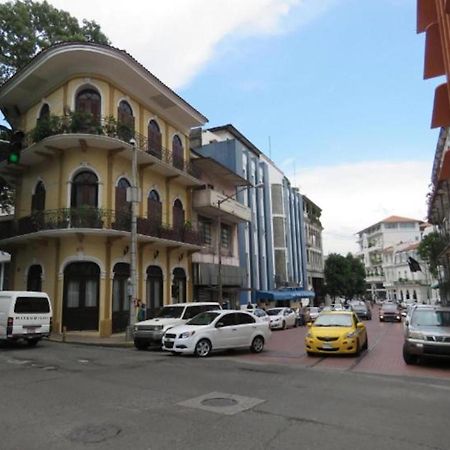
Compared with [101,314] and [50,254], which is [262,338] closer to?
[101,314]

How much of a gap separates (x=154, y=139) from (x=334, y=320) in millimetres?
16120

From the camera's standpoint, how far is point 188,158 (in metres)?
31.7

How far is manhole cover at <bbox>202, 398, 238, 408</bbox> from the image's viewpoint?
26.6ft

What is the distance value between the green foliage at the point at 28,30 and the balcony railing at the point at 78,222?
962 centimetres

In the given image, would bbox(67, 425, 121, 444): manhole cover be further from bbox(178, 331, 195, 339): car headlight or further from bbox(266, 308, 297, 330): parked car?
bbox(266, 308, 297, 330): parked car

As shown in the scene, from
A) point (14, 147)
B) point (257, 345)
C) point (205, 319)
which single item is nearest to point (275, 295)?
point (257, 345)

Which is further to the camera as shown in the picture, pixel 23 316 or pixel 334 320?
pixel 23 316

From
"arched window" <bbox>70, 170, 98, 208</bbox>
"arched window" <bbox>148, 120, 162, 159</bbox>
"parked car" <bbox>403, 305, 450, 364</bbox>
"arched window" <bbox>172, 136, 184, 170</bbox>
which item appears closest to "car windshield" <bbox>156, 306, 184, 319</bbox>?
"arched window" <bbox>70, 170, 98, 208</bbox>

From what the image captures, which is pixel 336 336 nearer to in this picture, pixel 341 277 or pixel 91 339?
pixel 91 339

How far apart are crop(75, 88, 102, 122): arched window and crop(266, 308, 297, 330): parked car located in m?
17.1

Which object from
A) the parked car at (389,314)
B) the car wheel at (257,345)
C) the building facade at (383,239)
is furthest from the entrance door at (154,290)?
the building facade at (383,239)

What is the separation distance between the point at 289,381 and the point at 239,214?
24.7 m

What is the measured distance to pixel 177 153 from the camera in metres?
30.4

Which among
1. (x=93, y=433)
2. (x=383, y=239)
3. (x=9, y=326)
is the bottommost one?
(x=93, y=433)
